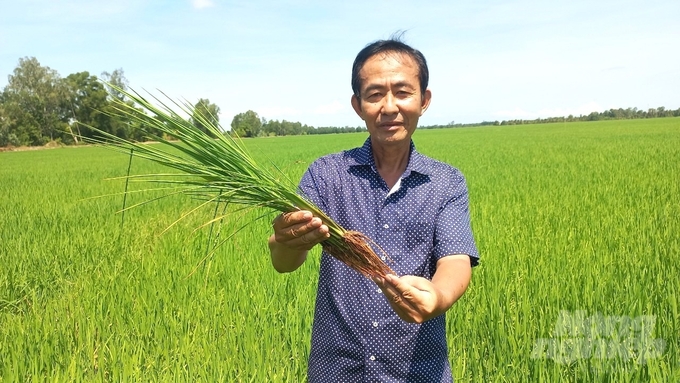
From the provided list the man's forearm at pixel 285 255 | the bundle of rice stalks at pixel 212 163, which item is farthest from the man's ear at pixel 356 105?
the man's forearm at pixel 285 255

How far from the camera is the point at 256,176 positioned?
161 centimetres

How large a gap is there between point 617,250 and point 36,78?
6294 centimetres

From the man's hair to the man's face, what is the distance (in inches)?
0.8

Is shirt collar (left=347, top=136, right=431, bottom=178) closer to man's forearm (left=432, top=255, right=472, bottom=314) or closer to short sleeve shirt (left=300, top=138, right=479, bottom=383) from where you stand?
short sleeve shirt (left=300, top=138, right=479, bottom=383)

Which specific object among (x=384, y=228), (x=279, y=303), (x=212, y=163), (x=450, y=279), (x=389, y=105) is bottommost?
(x=279, y=303)

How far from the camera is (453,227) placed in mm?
1468

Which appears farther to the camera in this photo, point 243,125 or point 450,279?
point 243,125

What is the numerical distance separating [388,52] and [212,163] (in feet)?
2.05

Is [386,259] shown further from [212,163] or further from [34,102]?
[34,102]

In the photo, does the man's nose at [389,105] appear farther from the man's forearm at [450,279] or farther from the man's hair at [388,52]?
the man's forearm at [450,279]

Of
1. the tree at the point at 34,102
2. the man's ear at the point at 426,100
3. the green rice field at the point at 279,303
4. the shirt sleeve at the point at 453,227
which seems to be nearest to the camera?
the shirt sleeve at the point at 453,227

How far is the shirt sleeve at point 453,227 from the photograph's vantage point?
146 centimetres

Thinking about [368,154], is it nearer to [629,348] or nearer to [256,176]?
[256,176]

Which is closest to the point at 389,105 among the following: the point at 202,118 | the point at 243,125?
the point at 202,118
